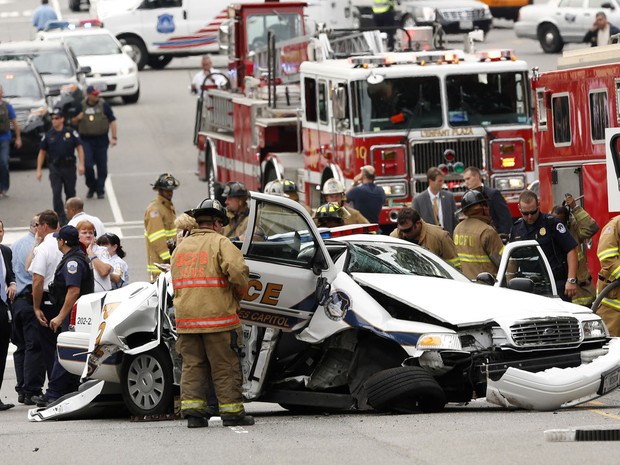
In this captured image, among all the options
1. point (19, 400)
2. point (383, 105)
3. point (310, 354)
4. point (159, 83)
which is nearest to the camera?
point (310, 354)

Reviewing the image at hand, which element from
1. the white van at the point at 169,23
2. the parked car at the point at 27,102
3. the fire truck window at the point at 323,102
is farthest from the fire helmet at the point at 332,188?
A: the white van at the point at 169,23

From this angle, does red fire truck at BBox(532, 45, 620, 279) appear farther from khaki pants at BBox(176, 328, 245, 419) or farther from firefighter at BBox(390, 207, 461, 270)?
khaki pants at BBox(176, 328, 245, 419)

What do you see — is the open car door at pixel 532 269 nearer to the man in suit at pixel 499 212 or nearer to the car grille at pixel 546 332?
the car grille at pixel 546 332

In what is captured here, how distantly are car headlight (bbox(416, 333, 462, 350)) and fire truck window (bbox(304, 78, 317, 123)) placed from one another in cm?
998

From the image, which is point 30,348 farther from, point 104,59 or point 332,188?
point 104,59

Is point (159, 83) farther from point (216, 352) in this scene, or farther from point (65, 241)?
point (216, 352)

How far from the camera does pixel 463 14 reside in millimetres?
38250

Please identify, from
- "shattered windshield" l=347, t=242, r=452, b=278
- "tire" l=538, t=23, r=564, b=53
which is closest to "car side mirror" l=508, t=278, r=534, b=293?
"shattered windshield" l=347, t=242, r=452, b=278

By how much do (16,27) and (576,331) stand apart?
136 feet

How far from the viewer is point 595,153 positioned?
15.3m

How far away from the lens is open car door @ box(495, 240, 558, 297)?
12.0 metres

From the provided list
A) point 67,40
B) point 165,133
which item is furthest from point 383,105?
point 67,40

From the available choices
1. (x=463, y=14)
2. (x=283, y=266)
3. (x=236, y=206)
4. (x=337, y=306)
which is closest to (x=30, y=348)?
(x=236, y=206)

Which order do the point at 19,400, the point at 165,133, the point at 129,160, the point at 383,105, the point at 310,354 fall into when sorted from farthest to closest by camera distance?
1. the point at 165,133
2. the point at 129,160
3. the point at 383,105
4. the point at 19,400
5. the point at 310,354
